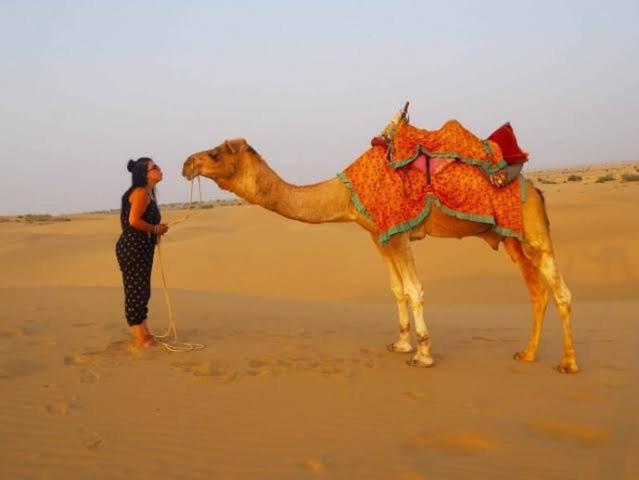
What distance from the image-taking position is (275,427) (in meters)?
3.95

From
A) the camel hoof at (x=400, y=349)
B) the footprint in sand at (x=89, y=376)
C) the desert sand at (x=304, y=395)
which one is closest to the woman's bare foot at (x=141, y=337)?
the desert sand at (x=304, y=395)

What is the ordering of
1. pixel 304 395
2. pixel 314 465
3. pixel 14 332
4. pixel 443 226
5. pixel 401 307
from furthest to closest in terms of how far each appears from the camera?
pixel 14 332, pixel 401 307, pixel 443 226, pixel 304 395, pixel 314 465

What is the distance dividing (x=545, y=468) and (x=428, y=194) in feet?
9.33

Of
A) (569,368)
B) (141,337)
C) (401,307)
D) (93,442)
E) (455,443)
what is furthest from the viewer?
(401,307)

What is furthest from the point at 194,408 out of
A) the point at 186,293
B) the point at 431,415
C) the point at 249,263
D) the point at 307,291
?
the point at 249,263

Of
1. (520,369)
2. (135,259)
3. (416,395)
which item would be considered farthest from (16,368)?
(520,369)

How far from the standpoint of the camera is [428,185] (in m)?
5.48

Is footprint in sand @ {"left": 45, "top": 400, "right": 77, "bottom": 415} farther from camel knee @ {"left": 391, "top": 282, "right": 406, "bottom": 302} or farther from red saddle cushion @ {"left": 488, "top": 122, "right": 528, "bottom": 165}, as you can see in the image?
red saddle cushion @ {"left": 488, "top": 122, "right": 528, "bottom": 165}

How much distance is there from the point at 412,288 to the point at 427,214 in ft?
2.56

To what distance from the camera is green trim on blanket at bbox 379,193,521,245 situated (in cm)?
540

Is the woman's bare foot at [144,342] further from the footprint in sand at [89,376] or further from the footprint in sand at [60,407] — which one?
the footprint in sand at [60,407]

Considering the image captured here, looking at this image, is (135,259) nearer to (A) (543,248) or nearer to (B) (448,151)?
(B) (448,151)

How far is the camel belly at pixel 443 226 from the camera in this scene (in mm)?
5616

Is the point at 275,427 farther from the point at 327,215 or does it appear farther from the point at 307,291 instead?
the point at 307,291
